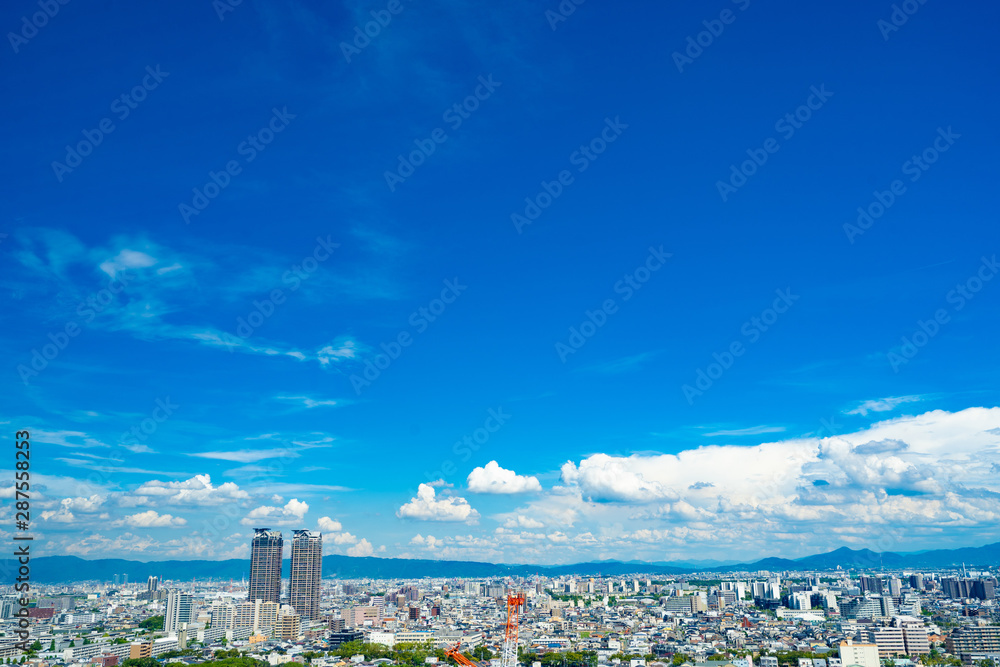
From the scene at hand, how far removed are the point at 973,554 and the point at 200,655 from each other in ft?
703

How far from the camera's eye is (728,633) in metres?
39.7

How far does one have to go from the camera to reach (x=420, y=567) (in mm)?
169500

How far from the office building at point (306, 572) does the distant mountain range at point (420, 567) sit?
6118 cm

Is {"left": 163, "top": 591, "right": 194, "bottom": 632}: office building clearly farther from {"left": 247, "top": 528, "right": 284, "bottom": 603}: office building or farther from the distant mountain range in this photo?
the distant mountain range

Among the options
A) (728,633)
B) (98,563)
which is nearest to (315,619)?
(728,633)

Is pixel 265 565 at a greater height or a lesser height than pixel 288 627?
greater

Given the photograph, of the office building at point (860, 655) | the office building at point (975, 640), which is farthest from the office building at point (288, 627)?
the office building at point (975, 640)

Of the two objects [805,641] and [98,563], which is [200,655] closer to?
[805,641]

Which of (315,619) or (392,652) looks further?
(315,619)

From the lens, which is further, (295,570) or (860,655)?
(295,570)

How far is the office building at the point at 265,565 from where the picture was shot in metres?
52.4

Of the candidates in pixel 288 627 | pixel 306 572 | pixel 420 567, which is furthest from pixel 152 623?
pixel 420 567

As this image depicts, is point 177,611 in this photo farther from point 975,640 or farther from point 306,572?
point 975,640

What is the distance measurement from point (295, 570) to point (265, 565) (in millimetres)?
2430
